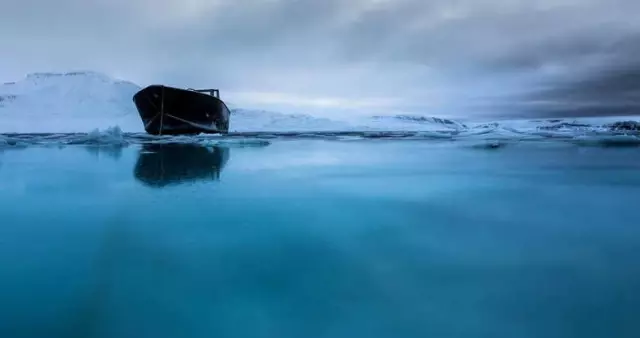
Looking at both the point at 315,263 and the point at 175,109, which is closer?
the point at 315,263

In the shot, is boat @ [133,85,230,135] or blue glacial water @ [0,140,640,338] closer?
blue glacial water @ [0,140,640,338]

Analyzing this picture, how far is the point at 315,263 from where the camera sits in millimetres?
2969

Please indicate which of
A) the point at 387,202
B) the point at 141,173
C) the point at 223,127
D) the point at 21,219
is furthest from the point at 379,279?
the point at 223,127

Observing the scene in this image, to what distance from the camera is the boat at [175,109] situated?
23672 mm

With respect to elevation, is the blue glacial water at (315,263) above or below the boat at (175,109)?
below

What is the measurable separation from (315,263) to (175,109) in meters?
22.9

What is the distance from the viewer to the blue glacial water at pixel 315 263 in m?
2.13

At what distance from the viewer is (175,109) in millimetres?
24156

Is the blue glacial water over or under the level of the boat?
under

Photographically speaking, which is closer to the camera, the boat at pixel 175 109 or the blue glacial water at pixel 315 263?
the blue glacial water at pixel 315 263

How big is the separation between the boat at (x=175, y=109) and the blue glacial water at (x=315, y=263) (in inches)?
729

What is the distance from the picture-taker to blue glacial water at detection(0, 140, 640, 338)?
213cm

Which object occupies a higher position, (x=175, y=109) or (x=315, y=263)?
(x=175, y=109)

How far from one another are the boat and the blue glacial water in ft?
60.7
